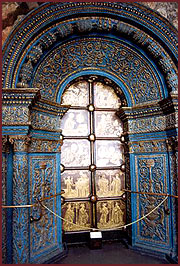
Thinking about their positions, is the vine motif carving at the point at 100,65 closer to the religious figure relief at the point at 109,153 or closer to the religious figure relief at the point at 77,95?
the religious figure relief at the point at 77,95

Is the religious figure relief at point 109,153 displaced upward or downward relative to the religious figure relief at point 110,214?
upward

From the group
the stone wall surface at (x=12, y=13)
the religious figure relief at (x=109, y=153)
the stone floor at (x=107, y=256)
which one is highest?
the stone wall surface at (x=12, y=13)

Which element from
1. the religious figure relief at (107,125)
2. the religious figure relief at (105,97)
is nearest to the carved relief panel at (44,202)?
the religious figure relief at (107,125)

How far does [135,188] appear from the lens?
4.27 m

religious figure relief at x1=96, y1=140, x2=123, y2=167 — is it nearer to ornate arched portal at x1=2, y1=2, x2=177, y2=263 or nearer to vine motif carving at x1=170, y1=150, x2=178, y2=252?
ornate arched portal at x1=2, y1=2, x2=177, y2=263

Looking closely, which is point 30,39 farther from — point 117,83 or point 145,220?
A: point 145,220

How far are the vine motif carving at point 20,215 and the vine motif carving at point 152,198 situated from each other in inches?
79.6

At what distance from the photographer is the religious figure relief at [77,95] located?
454 cm

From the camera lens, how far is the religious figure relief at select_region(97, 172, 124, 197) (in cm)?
451

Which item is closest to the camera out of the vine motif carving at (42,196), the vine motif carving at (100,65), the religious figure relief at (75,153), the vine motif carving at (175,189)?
the vine motif carving at (42,196)

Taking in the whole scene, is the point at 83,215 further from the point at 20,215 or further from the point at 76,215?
the point at 20,215

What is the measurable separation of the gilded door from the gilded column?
109cm

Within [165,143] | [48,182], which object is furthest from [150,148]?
[48,182]

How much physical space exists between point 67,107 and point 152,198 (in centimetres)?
221
